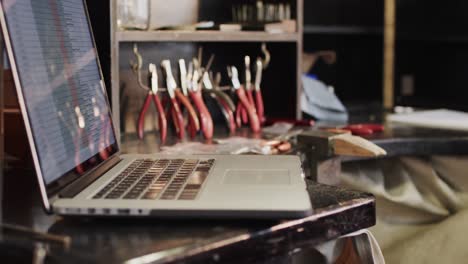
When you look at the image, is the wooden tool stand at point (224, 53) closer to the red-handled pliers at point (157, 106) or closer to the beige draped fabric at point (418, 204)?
the red-handled pliers at point (157, 106)

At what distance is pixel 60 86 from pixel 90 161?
0.39ft

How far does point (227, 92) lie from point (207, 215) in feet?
4.54

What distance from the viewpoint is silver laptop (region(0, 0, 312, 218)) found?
793mm

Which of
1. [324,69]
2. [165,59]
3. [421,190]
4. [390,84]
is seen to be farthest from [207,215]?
[390,84]

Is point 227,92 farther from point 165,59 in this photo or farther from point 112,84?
point 112,84

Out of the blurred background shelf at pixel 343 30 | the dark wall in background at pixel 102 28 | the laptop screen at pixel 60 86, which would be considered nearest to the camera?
the laptop screen at pixel 60 86

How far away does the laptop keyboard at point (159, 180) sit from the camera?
0.84 meters

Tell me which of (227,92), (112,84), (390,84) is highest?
(112,84)

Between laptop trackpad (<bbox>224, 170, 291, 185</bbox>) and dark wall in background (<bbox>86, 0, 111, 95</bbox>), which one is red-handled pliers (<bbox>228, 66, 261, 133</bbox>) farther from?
laptop trackpad (<bbox>224, 170, 291, 185</bbox>)

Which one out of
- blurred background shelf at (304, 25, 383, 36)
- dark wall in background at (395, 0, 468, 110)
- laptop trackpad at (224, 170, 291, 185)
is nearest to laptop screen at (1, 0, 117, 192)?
laptop trackpad at (224, 170, 291, 185)

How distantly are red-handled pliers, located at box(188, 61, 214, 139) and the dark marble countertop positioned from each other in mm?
906

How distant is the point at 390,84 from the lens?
3.58m

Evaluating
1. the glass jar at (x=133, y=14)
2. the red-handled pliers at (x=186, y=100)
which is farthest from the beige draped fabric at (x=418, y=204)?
the glass jar at (x=133, y=14)

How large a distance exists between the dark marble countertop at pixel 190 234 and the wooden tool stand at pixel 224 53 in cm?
91
